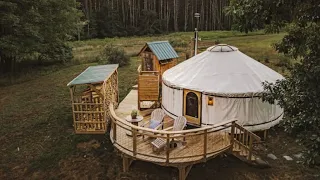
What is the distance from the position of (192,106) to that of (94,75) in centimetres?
330

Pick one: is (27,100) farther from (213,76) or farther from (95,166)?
(213,76)

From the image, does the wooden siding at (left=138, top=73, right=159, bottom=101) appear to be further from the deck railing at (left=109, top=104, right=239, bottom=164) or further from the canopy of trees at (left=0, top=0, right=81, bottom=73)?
the canopy of trees at (left=0, top=0, right=81, bottom=73)

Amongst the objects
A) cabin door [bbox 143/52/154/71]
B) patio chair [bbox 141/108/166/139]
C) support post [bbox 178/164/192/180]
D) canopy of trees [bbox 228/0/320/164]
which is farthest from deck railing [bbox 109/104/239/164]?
cabin door [bbox 143/52/154/71]

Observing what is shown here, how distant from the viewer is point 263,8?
17.0 ft

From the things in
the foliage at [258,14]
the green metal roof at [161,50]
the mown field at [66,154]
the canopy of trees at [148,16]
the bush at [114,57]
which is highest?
the canopy of trees at [148,16]

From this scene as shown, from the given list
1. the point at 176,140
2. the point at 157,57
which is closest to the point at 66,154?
the point at 176,140

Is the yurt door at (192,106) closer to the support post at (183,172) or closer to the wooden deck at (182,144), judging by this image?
the wooden deck at (182,144)

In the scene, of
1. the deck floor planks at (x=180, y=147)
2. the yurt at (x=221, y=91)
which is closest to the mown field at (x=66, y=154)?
the deck floor planks at (x=180, y=147)

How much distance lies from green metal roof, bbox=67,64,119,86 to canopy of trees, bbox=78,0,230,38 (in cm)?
2852

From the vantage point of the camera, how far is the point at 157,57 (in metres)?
12.6

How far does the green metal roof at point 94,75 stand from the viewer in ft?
30.3

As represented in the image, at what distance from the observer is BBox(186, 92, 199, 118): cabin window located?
9438 mm

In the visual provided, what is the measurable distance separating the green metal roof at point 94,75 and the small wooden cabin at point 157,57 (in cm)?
219

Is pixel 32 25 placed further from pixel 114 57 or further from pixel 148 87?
pixel 148 87
